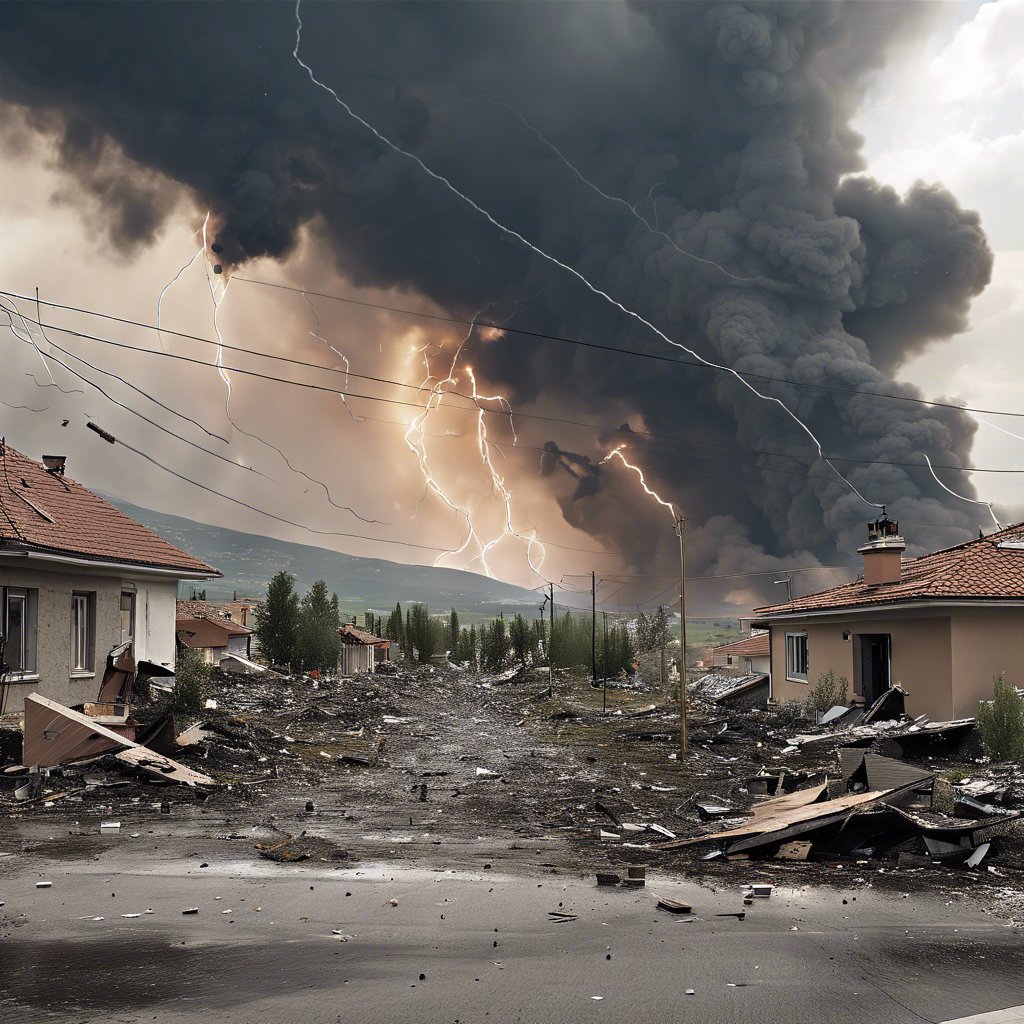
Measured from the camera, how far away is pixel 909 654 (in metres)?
23.1

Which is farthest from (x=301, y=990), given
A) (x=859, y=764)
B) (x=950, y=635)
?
(x=950, y=635)

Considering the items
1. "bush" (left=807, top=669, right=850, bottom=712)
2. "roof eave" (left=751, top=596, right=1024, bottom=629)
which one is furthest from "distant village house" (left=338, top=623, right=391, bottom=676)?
"roof eave" (left=751, top=596, right=1024, bottom=629)

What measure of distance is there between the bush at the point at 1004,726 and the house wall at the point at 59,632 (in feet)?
59.8

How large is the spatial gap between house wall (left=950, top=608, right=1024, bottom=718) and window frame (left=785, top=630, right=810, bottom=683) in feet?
28.5

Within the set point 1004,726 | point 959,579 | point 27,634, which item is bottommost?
point 1004,726

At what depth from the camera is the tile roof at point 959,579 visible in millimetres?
21109

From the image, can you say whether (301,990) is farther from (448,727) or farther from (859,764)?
(448,727)

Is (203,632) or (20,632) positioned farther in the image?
(203,632)

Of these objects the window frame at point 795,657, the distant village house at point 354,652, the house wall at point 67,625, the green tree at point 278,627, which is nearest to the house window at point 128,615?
the house wall at point 67,625

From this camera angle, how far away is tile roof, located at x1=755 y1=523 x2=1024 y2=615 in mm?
21109

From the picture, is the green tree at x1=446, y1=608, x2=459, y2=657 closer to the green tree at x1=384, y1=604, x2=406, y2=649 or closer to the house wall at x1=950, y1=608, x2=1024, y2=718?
the green tree at x1=384, y1=604, x2=406, y2=649

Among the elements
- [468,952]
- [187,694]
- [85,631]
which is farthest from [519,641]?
[468,952]

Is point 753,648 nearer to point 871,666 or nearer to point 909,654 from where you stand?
point 871,666

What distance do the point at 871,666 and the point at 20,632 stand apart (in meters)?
21.5
